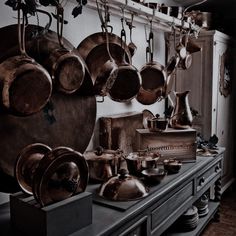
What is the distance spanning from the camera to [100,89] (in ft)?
6.30

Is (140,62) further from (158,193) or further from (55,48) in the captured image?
(158,193)

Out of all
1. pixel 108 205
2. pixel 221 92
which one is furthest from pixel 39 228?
pixel 221 92

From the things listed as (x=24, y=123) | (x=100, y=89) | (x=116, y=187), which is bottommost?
(x=116, y=187)

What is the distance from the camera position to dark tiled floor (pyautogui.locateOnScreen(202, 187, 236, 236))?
286cm

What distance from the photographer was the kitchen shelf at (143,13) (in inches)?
78.6

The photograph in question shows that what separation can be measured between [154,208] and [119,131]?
2.21 ft

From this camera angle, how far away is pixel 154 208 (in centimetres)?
172

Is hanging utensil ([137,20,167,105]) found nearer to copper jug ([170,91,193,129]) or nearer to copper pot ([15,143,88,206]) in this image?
copper jug ([170,91,193,129])

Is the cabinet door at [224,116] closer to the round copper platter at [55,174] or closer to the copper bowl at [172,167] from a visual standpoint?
the copper bowl at [172,167]

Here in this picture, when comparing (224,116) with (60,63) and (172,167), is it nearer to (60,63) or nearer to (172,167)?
(172,167)

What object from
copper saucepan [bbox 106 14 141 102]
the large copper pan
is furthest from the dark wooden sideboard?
the large copper pan

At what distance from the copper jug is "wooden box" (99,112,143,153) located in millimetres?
303

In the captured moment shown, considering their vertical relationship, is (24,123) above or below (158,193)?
above

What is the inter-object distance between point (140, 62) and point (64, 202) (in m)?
1.65
